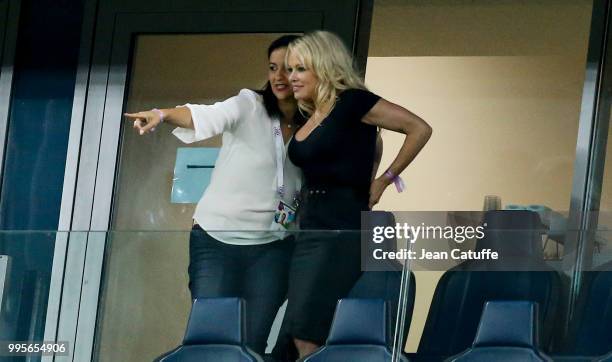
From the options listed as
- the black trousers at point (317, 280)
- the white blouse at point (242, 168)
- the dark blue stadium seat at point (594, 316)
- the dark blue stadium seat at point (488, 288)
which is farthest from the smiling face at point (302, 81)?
the dark blue stadium seat at point (594, 316)

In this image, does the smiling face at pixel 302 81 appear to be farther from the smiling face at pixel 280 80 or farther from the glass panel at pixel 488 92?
the glass panel at pixel 488 92

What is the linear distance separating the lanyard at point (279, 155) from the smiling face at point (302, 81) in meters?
0.22

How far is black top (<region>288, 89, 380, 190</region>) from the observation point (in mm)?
7523

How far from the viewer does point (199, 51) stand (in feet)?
32.0

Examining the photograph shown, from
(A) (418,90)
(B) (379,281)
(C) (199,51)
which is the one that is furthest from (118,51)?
(B) (379,281)

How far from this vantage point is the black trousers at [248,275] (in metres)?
7.24

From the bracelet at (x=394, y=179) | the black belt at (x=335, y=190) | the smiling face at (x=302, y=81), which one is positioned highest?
the smiling face at (x=302, y=81)

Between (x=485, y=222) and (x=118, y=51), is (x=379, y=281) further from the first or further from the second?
(x=118, y=51)

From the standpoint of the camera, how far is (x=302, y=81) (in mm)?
7793

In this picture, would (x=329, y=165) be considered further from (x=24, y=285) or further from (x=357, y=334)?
(x=24, y=285)

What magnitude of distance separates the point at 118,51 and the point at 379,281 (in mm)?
3386

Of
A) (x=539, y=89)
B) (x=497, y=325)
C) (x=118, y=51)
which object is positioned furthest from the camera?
(x=118, y=51)

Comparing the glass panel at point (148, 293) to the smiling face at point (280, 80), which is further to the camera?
the smiling face at point (280, 80)

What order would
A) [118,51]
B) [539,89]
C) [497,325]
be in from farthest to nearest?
[118,51], [539,89], [497,325]
